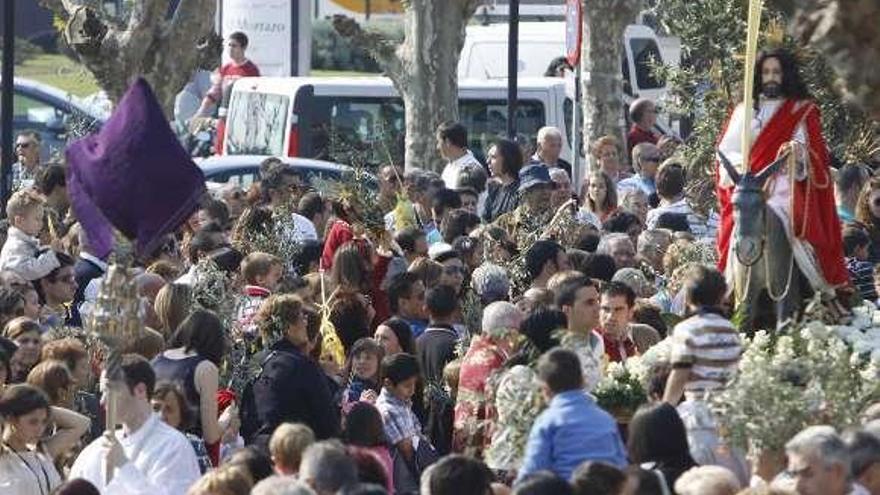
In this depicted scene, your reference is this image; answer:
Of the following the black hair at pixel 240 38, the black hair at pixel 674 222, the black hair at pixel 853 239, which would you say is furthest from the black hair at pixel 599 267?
the black hair at pixel 240 38

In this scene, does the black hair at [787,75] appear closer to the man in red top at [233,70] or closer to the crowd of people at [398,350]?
the crowd of people at [398,350]

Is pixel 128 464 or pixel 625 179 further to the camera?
pixel 625 179

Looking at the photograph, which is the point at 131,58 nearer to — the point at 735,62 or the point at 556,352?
the point at 735,62

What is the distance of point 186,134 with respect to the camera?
30.3 meters

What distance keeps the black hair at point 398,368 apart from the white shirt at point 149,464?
6.22 feet

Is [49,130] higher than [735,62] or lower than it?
lower

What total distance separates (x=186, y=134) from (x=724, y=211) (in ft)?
52.9

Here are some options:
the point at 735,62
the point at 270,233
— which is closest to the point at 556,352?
the point at 270,233

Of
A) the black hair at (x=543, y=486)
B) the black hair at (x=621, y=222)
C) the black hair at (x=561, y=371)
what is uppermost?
the black hair at (x=561, y=371)

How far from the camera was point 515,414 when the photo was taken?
11.8 metres

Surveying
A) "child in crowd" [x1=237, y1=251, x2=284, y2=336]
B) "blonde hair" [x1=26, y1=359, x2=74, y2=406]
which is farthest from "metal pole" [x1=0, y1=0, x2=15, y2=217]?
"blonde hair" [x1=26, y1=359, x2=74, y2=406]

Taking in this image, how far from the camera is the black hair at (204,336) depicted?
13.0m

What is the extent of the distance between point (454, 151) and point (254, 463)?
10.2 m

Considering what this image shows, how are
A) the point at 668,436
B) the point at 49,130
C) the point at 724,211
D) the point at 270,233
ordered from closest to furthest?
1. the point at 668,436
2. the point at 724,211
3. the point at 270,233
4. the point at 49,130
